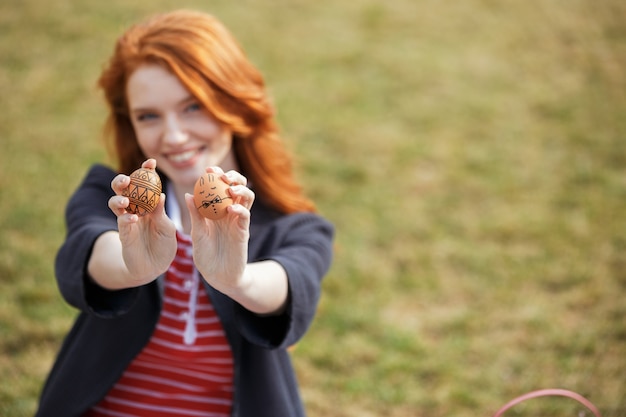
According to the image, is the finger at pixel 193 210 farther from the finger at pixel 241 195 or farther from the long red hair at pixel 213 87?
the long red hair at pixel 213 87

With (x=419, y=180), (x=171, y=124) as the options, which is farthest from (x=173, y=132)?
(x=419, y=180)

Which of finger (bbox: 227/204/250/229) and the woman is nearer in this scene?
finger (bbox: 227/204/250/229)

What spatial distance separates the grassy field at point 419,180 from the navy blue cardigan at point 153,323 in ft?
3.69

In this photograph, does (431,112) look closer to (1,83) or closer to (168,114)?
(1,83)

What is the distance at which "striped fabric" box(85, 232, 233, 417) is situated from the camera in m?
2.05

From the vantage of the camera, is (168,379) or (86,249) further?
(168,379)

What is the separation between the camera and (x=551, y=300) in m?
3.74

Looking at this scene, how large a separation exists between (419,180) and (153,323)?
3.02 meters

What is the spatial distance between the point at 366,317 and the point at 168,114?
74.7 inches

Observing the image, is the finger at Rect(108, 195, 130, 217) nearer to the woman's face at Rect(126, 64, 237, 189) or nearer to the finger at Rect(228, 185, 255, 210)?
the finger at Rect(228, 185, 255, 210)

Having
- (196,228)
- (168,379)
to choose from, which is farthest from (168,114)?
(168,379)

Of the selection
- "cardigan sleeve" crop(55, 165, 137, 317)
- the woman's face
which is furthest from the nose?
"cardigan sleeve" crop(55, 165, 137, 317)

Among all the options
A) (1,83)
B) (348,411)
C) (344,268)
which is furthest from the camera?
(1,83)

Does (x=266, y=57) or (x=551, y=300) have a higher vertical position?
(x=266, y=57)
